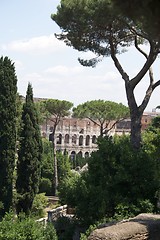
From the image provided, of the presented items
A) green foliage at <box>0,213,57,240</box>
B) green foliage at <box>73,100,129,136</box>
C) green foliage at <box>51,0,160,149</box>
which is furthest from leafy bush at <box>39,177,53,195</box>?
green foliage at <box>0,213,57,240</box>

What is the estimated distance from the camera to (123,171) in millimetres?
8859

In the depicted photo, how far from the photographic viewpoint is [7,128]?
15.0 meters

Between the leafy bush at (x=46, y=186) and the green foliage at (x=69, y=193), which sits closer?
the green foliage at (x=69, y=193)

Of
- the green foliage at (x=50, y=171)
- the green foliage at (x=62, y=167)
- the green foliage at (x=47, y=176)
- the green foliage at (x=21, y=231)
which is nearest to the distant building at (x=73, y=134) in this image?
the green foliage at (x=62, y=167)

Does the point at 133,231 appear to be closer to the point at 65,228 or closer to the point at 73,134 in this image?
the point at 65,228

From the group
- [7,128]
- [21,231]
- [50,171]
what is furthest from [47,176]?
[21,231]

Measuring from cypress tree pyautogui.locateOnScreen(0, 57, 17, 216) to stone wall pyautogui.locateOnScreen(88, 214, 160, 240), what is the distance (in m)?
8.22

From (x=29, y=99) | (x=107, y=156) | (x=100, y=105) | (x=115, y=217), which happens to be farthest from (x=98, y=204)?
(x=100, y=105)

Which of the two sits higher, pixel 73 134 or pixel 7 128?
pixel 73 134

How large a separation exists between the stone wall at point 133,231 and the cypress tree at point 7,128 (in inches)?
324

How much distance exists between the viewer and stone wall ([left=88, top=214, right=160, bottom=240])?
6031 millimetres

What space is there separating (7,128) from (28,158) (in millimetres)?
2200

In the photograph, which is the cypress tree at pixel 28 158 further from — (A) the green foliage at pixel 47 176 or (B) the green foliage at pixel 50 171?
(A) the green foliage at pixel 47 176

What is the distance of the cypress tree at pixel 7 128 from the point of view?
14398mm
